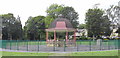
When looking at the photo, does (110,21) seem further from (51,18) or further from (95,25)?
(51,18)

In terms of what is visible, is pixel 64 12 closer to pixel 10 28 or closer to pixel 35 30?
pixel 35 30

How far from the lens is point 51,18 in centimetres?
5338

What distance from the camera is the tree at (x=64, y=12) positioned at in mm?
53831

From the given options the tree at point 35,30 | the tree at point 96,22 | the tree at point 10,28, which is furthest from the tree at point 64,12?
the tree at point 10,28

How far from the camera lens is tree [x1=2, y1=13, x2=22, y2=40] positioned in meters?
57.2

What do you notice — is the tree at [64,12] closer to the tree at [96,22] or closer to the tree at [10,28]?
the tree at [96,22]

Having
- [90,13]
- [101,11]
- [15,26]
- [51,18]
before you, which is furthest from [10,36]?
[101,11]

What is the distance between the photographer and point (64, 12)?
6166 cm

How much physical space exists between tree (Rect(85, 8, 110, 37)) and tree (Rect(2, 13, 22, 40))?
91.8 ft

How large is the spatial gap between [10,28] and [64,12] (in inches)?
860

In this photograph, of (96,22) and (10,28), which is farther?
(96,22)

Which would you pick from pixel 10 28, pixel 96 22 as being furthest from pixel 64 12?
pixel 10 28

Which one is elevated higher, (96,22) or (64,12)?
(64,12)

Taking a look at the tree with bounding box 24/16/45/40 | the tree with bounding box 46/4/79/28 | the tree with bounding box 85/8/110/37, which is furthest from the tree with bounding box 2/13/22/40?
the tree with bounding box 85/8/110/37
